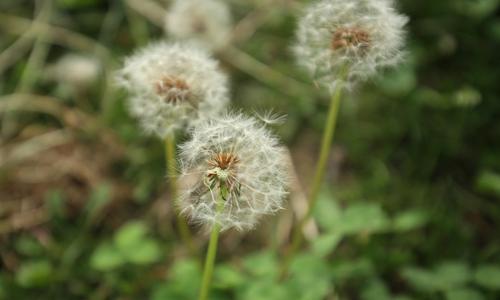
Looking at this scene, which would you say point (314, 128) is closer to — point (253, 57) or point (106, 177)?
point (253, 57)

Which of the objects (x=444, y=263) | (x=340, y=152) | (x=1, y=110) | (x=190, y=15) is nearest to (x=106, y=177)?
(x=1, y=110)

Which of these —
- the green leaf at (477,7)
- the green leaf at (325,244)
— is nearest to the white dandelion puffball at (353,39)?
the green leaf at (325,244)

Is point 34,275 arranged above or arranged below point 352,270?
below

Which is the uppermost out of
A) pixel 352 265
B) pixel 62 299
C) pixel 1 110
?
pixel 1 110

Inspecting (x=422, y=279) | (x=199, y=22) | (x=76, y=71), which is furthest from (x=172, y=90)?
(x=76, y=71)

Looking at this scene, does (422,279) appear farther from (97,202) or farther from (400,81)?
(97,202)

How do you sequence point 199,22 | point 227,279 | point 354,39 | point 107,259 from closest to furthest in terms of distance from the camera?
point 354,39 → point 227,279 → point 107,259 → point 199,22
